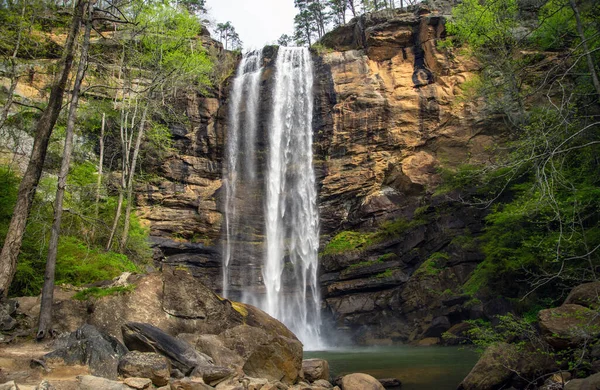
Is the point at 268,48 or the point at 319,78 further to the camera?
the point at 268,48

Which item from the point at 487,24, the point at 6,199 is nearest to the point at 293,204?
the point at 487,24

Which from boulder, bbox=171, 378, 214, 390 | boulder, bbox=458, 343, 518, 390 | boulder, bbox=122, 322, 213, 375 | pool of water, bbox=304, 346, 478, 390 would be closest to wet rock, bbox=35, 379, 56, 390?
boulder, bbox=171, 378, 214, 390

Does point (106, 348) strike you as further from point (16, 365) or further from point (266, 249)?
point (266, 249)

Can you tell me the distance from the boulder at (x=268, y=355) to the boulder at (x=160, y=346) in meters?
0.96

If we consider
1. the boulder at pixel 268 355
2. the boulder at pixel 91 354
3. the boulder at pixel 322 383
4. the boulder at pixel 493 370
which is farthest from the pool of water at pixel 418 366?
the boulder at pixel 91 354

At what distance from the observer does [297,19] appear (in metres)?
43.9

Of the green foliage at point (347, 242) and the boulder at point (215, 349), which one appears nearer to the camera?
the boulder at point (215, 349)

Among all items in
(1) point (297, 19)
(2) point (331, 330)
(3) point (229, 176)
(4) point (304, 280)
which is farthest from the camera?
(1) point (297, 19)

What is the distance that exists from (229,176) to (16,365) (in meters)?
23.4

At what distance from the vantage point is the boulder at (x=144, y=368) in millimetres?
5926

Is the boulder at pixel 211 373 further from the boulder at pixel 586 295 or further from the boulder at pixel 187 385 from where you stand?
the boulder at pixel 586 295

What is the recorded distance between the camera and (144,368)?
599cm

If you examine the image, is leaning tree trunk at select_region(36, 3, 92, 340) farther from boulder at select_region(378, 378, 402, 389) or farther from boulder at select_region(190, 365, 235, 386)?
boulder at select_region(378, 378, 402, 389)

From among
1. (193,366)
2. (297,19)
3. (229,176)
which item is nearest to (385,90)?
(229,176)
